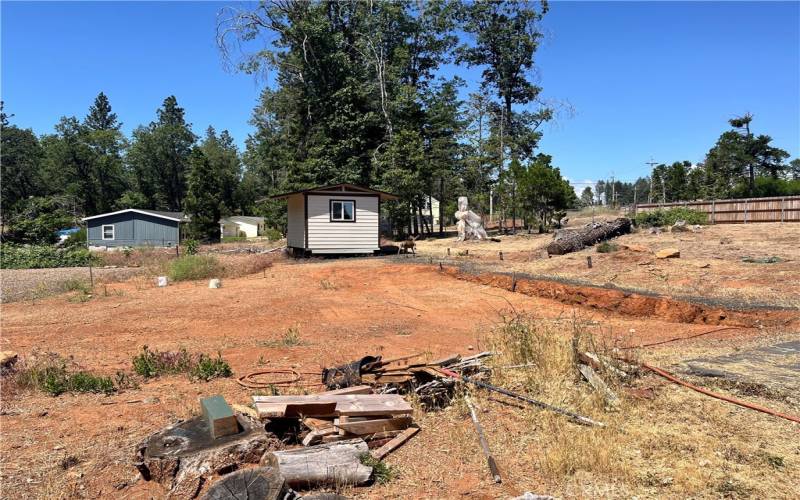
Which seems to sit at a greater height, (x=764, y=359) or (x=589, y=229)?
(x=589, y=229)

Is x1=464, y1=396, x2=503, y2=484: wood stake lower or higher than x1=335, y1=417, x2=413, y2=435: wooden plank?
lower

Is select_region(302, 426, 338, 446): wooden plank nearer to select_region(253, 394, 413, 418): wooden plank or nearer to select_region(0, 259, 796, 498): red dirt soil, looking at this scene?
select_region(253, 394, 413, 418): wooden plank

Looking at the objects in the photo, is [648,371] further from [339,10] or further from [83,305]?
[339,10]

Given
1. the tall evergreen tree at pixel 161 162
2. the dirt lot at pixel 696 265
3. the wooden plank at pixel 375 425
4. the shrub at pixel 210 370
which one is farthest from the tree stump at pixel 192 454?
the tall evergreen tree at pixel 161 162

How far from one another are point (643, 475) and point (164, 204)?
6568cm

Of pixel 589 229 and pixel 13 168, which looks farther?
pixel 13 168

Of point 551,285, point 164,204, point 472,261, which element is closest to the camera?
point 551,285

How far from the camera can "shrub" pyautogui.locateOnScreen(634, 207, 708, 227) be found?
24719 millimetres

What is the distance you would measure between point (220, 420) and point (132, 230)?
38445mm

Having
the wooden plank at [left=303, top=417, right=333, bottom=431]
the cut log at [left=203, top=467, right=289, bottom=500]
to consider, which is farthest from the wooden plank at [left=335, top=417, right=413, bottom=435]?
the cut log at [left=203, top=467, right=289, bottom=500]

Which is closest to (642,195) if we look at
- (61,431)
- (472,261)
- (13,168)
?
(472,261)

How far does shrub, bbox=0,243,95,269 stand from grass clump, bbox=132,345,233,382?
64.5 ft

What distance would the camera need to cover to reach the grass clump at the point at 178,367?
19.4 feet

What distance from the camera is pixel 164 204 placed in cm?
6138
